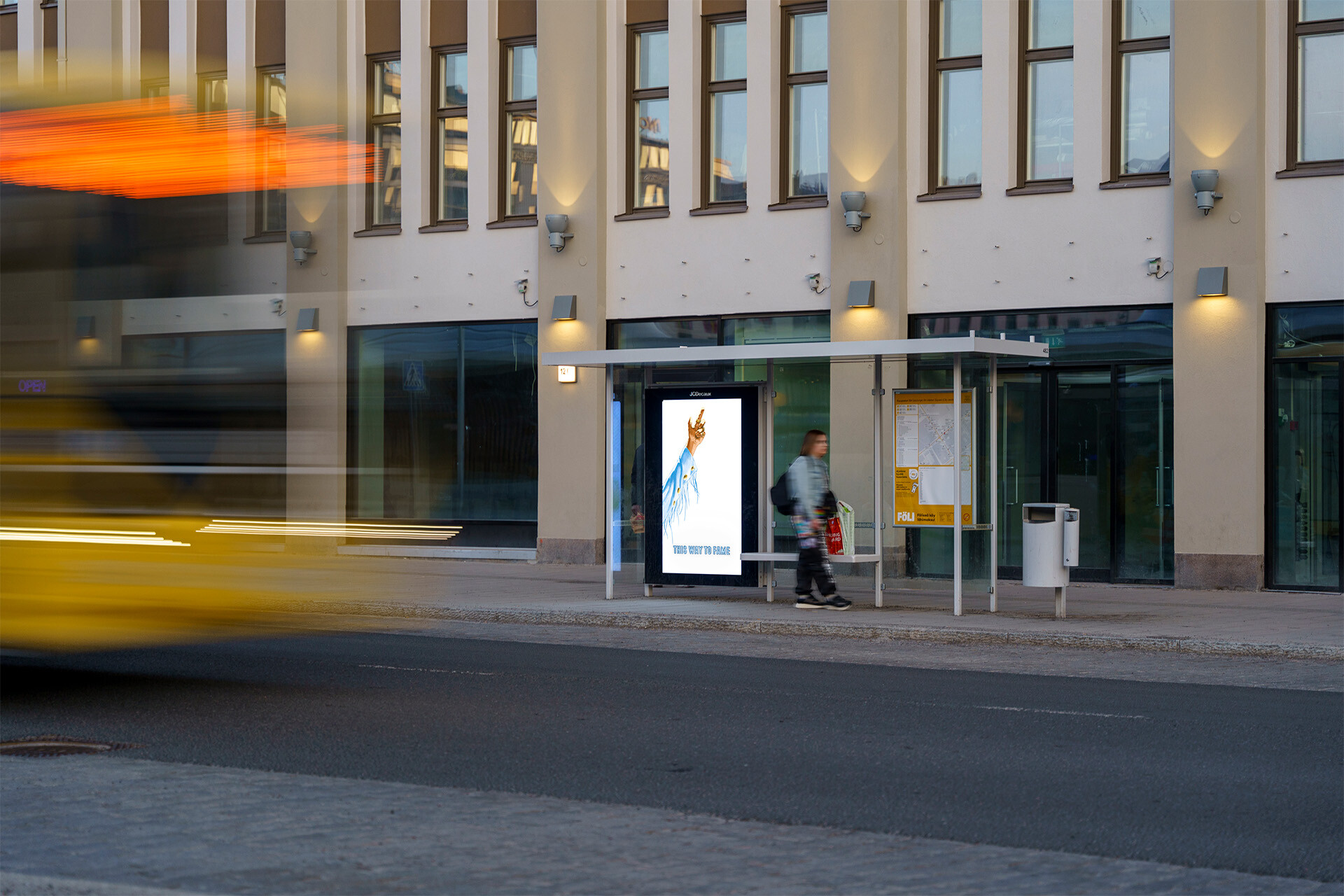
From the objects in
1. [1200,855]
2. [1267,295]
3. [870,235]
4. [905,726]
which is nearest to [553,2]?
[870,235]

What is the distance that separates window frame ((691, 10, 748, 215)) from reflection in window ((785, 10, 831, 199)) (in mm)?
762

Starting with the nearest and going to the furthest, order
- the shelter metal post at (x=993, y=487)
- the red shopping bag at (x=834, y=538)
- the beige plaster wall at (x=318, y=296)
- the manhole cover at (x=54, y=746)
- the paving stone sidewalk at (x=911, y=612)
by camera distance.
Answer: the manhole cover at (x=54, y=746) → the beige plaster wall at (x=318, y=296) → the paving stone sidewalk at (x=911, y=612) → the shelter metal post at (x=993, y=487) → the red shopping bag at (x=834, y=538)

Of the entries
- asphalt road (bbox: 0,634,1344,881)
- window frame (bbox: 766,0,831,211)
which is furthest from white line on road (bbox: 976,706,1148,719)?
window frame (bbox: 766,0,831,211)

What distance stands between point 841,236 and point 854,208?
541mm

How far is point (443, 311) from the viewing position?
24484mm

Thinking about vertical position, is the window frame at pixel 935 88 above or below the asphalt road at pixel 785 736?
above

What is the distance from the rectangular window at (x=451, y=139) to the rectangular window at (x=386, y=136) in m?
0.69

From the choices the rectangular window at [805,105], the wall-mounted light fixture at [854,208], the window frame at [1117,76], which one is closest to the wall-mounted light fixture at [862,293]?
the wall-mounted light fixture at [854,208]

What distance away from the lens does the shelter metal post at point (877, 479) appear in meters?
16.8

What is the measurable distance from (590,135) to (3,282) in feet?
47.7

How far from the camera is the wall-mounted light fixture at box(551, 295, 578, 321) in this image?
23.0 m

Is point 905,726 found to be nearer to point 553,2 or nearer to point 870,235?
point 870,235

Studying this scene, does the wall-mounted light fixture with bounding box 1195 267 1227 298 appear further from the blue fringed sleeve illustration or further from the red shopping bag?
the blue fringed sleeve illustration

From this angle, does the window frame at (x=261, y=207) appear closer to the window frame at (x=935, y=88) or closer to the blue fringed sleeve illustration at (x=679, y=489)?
the blue fringed sleeve illustration at (x=679, y=489)
